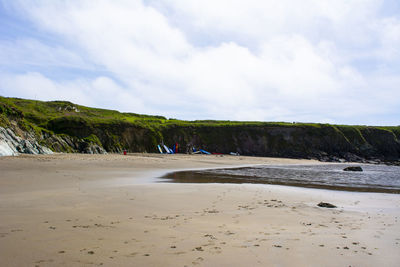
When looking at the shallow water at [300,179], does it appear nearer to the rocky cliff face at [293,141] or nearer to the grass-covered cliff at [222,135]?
the grass-covered cliff at [222,135]

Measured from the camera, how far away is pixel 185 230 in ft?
21.7

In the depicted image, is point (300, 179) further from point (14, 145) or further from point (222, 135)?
point (222, 135)

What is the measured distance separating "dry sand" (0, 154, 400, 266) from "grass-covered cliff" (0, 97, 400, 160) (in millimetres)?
36606

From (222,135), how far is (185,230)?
187 ft

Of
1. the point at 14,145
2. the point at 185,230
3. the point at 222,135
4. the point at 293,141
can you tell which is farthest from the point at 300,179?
the point at 293,141

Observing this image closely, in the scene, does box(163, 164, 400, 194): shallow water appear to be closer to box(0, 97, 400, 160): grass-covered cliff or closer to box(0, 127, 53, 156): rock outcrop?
box(0, 127, 53, 156): rock outcrop

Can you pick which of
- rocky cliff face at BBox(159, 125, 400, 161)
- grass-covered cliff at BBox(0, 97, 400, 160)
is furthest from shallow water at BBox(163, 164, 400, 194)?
rocky cliff face at BBox(159, 125, 400, 161)

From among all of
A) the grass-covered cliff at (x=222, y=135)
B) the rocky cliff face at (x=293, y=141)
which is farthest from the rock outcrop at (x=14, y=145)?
the rocky cliff face at (x=293, y=141)

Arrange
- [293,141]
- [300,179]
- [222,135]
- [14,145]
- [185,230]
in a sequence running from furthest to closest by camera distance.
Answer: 1. [293,141]
2. [222,135]
3. [14,145]
4. [300,179]
5. [185,230]

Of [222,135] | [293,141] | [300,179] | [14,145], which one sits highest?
[222,135]

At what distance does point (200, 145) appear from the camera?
→ 2381 inches

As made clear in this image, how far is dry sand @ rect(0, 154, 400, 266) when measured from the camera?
16.0 feet

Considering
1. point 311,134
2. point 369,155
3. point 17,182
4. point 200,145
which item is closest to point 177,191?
point 17,182

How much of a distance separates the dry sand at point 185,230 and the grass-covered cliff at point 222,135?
3661 centimetres
